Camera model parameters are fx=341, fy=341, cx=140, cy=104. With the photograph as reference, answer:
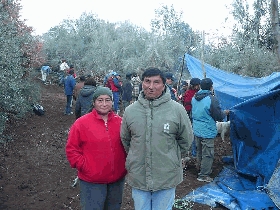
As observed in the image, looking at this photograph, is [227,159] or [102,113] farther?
[227,159]

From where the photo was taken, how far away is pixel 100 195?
323cm

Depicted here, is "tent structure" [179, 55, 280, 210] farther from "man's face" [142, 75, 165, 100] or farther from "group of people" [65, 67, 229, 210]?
"man's face" [142, 75, 165, 100]

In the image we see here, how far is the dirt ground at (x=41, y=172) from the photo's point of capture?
5.00 m

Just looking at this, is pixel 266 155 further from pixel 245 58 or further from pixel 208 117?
pixel 245 58

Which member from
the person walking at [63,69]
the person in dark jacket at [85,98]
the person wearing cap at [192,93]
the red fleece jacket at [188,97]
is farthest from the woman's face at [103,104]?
the person walking at [63,69]

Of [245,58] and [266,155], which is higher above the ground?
[245,58]

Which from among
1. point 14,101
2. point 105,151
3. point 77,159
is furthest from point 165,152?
point 14,101

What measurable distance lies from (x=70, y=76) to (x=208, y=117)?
7136 mm

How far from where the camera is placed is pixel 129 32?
27.8m

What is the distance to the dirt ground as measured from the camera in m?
5.00

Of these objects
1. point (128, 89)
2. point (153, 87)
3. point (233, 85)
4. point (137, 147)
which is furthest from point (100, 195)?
point (128, 89)

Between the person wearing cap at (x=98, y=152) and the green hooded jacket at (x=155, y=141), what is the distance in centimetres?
17

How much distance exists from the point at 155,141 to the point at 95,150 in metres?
0.58

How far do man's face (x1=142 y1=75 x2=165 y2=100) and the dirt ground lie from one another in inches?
89.1
